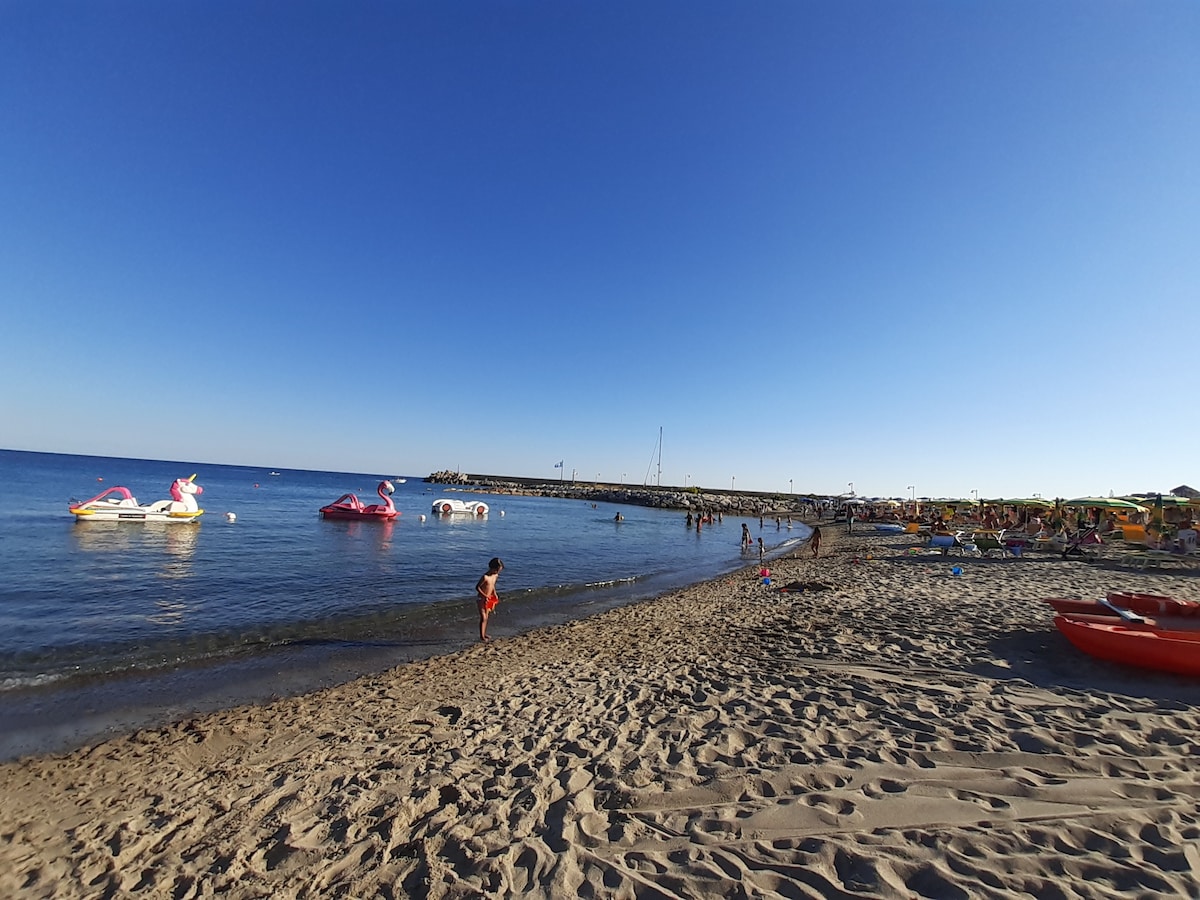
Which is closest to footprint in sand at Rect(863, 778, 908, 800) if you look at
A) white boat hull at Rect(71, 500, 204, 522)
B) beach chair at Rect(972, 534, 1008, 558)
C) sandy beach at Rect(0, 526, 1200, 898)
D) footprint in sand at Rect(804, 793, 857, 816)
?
sandy beach at Rect(0, 526, 1200, 898)

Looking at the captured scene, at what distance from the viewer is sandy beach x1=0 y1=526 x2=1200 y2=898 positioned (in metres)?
3.26

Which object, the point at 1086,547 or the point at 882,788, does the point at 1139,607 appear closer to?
the point at 882,788

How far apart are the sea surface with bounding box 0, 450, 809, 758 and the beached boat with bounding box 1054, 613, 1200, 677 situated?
30.8 feet

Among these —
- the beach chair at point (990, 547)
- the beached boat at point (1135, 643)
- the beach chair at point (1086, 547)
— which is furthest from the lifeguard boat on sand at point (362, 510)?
the beached boat at point (1135, 643)

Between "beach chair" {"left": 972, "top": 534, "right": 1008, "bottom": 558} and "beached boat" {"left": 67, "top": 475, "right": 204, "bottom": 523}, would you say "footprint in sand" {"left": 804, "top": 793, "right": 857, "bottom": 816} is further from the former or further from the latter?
"beached boat" {"left": 67, "top": 475, "right": 204, "bottom": 523}

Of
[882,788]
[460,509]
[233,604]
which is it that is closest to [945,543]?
[882,788]

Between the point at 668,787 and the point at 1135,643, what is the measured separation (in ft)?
19.9

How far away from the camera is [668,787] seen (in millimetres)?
4254

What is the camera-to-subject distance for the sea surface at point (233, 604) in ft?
26.4

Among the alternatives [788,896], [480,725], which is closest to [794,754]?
[788,896]

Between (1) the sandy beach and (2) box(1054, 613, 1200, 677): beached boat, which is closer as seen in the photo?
(1) the sandy beach

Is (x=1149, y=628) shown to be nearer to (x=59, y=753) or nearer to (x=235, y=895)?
(x=235, y=895)

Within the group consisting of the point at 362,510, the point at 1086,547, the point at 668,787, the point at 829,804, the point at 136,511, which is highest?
the point at 1086,547

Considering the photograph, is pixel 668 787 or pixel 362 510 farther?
pixel 362 510
